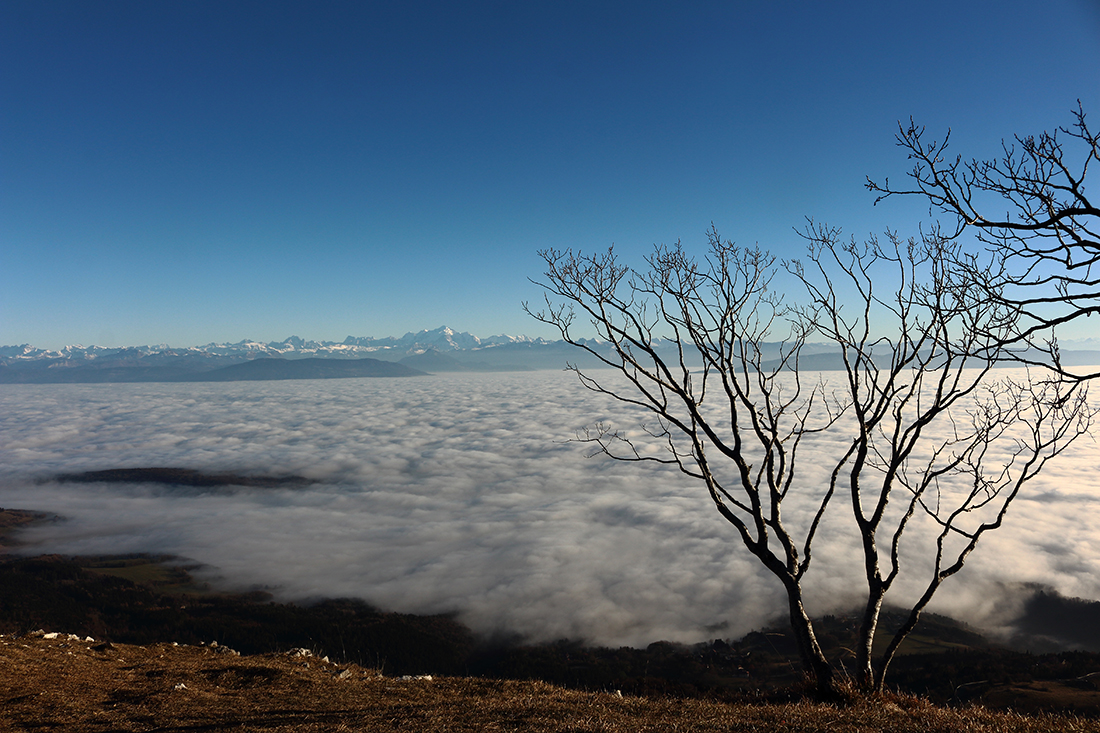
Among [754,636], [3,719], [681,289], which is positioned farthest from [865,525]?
[754,636]

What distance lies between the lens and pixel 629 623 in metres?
94.9

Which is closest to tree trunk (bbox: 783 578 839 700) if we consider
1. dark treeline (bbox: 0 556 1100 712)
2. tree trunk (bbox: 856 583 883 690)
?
tree trunk (bbox: 856 583 883 690)

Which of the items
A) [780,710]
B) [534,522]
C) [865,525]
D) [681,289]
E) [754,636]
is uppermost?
[681,289]

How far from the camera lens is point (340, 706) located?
9094 millimetres

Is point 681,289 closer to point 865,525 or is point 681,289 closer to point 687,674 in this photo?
point 865,525

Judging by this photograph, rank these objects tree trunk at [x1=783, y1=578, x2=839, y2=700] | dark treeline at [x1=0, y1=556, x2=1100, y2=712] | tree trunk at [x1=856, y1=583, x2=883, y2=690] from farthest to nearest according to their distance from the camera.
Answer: dark treeline at [x1=0, y1=556, x2=1100, y2=712]
tree trunk at [x1=856, y1=583, x2=883, y2=690]
tree trunk at [x1=783, y1=578, x2=839, y2=700]

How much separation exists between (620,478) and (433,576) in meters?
75.7

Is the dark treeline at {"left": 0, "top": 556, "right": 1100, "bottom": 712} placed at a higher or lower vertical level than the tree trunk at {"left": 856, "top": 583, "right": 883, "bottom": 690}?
lower

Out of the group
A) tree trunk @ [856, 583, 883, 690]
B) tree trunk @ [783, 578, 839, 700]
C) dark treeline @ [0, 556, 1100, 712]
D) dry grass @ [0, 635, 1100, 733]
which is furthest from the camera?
dark treeline @ [0, 556, 1100, 712]

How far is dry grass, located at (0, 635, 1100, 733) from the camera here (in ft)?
24.6

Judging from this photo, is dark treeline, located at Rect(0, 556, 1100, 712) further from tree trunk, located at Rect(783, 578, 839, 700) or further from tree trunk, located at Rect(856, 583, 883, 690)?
tree trunk, located at Rect(783, 578, 839, 700)

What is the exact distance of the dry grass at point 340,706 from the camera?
7496 millimetres

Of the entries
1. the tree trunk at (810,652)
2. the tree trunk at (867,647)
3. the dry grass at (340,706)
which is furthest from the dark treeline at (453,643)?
the dry grass at (340,706)

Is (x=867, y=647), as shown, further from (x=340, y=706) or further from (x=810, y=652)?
(x=340, y=706)
